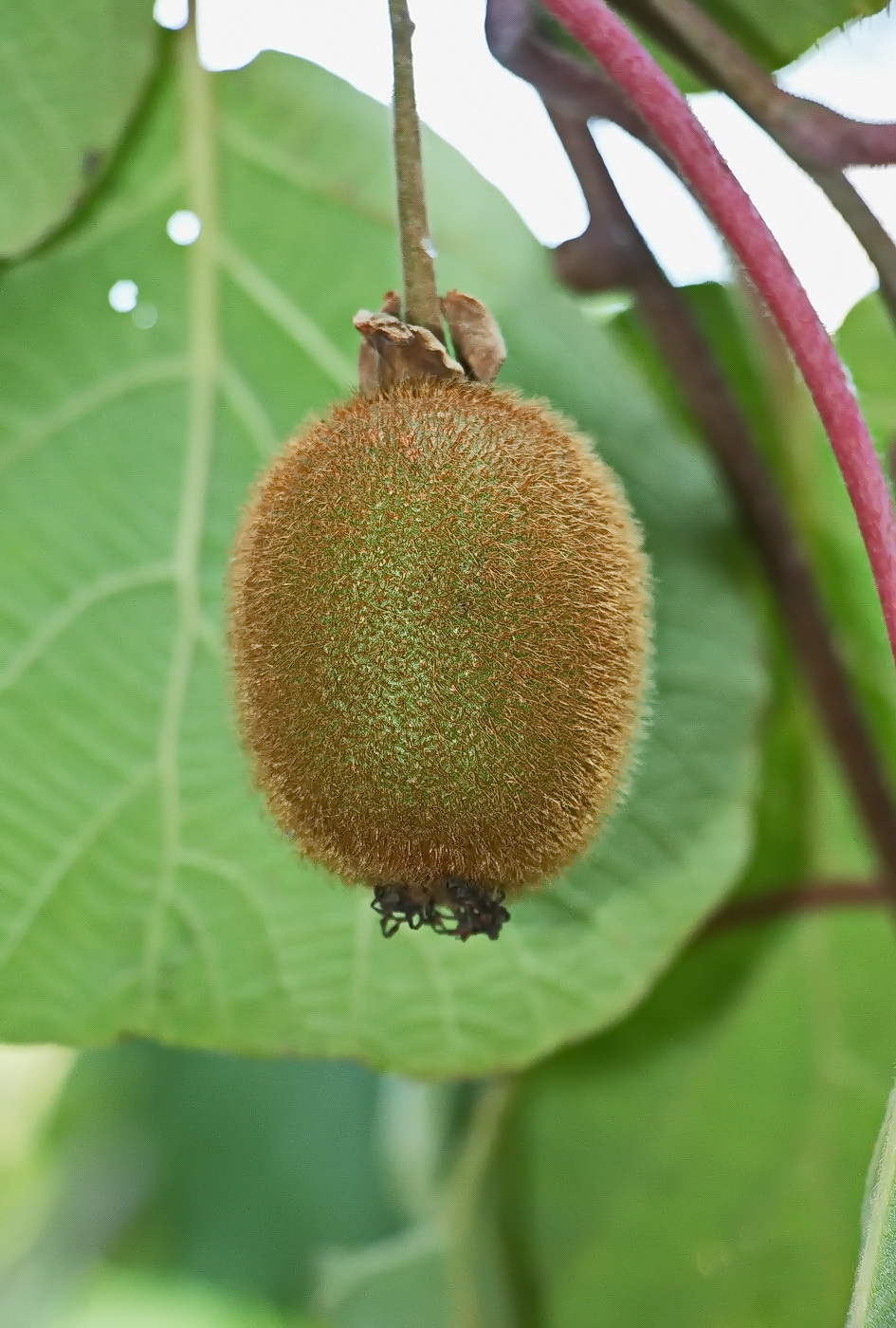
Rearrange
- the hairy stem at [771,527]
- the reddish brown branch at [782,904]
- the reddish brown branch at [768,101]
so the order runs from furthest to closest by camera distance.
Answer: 1. the reddish brown branch at [782,904]
2. the hairy stem at [771,527]
3. the reddish brown branch at [768,101]

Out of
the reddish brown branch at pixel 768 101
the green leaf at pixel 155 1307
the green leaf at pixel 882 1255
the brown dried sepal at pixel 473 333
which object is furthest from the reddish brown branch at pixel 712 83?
the green leaf at pixel 155 1307

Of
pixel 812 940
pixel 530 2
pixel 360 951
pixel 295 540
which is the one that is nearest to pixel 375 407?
pixel 295 540

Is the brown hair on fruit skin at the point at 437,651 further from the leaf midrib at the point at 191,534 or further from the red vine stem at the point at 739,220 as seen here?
the leaf midrib at the point at 191,534

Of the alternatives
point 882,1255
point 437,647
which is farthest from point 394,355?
point 882,1255

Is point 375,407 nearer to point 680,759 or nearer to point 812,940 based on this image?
point 680,759

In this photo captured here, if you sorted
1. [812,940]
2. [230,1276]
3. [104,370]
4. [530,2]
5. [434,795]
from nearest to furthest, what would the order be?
[434,795] → [530,2] → [104,370] → [812,940] → [230,1276]

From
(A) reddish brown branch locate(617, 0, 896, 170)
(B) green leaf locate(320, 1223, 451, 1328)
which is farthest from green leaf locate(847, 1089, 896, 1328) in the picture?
(B) green leaf locate(320, 1223, 451, 1328)

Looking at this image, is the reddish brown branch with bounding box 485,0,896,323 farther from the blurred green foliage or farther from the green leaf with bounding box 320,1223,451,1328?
the green leaf with bounding box 320,1223,451,1328
